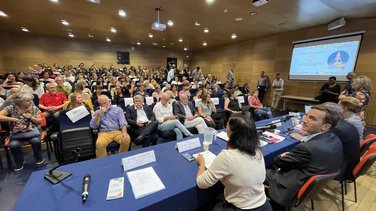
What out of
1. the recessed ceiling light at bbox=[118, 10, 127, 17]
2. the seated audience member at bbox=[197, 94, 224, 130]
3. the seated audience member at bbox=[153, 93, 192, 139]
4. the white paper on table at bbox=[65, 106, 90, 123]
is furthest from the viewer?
the recessed ceiling light at bbox=[118, 10, 127, 17]

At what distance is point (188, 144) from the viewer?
5.53 ft

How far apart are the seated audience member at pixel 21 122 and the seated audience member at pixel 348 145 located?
3.72 m

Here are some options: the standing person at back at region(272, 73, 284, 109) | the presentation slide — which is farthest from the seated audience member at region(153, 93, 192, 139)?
the presentation slide

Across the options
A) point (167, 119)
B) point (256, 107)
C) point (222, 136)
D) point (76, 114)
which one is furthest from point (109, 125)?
point (256, 107)

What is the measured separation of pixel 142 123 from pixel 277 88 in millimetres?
6383

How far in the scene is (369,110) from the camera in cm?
495

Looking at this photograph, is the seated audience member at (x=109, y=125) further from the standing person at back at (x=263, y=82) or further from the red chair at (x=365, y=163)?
the standing person at back at (x=263, y=82)

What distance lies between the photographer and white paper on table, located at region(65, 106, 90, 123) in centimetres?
242

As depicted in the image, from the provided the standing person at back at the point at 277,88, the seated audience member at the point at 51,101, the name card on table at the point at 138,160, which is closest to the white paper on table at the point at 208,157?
the name card on table at the point at 138,160

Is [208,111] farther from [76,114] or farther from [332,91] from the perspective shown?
[332,91]

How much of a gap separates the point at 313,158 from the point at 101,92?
14.6 feet

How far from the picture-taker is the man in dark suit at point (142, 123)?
8.92ft

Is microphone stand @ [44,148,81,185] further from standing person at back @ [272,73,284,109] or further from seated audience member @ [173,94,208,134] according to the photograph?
standing person at back @ [272,73,284,109]

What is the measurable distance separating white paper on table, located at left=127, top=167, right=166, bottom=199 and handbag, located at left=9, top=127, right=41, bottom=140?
218 centimetres
